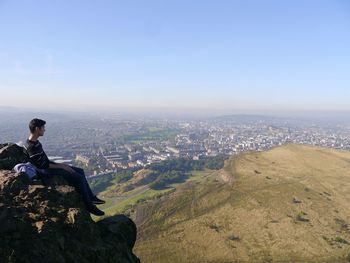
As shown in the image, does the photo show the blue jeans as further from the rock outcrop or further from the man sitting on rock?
the rock outcrop

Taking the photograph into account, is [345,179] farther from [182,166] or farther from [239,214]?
[182,166]

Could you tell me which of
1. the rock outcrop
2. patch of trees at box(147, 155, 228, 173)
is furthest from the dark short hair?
patch of trees at box(147, 155, 228, 173)

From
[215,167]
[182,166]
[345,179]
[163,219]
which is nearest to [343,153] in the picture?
[345,179]

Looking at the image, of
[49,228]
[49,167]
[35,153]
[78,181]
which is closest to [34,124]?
[35,153]

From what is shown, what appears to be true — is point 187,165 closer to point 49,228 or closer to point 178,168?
point 178,168

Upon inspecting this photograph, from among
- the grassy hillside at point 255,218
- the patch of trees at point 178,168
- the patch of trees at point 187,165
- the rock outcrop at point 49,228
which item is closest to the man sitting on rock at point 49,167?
the rock outcrop at point 49,228
